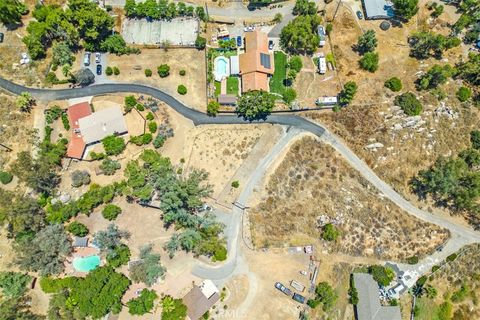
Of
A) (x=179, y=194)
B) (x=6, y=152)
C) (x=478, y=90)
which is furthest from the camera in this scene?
(x=478, y=90)

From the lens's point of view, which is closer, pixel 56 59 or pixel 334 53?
pixel 56 59

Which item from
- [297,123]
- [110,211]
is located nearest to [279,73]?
[297,123]

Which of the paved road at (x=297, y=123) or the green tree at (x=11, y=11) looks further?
the paved road at (x=297, y=123)

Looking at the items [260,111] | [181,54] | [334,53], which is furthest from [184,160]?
[334,53]

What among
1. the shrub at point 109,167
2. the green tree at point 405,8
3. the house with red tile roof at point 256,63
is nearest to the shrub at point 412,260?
the house with red tile roof at point 256,63

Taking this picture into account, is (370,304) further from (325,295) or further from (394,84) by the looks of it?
(394,84)

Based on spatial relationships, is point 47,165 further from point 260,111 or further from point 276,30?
point 276,30

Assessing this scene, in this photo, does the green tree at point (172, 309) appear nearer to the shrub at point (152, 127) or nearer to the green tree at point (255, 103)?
the shrub at point (152, 127)
